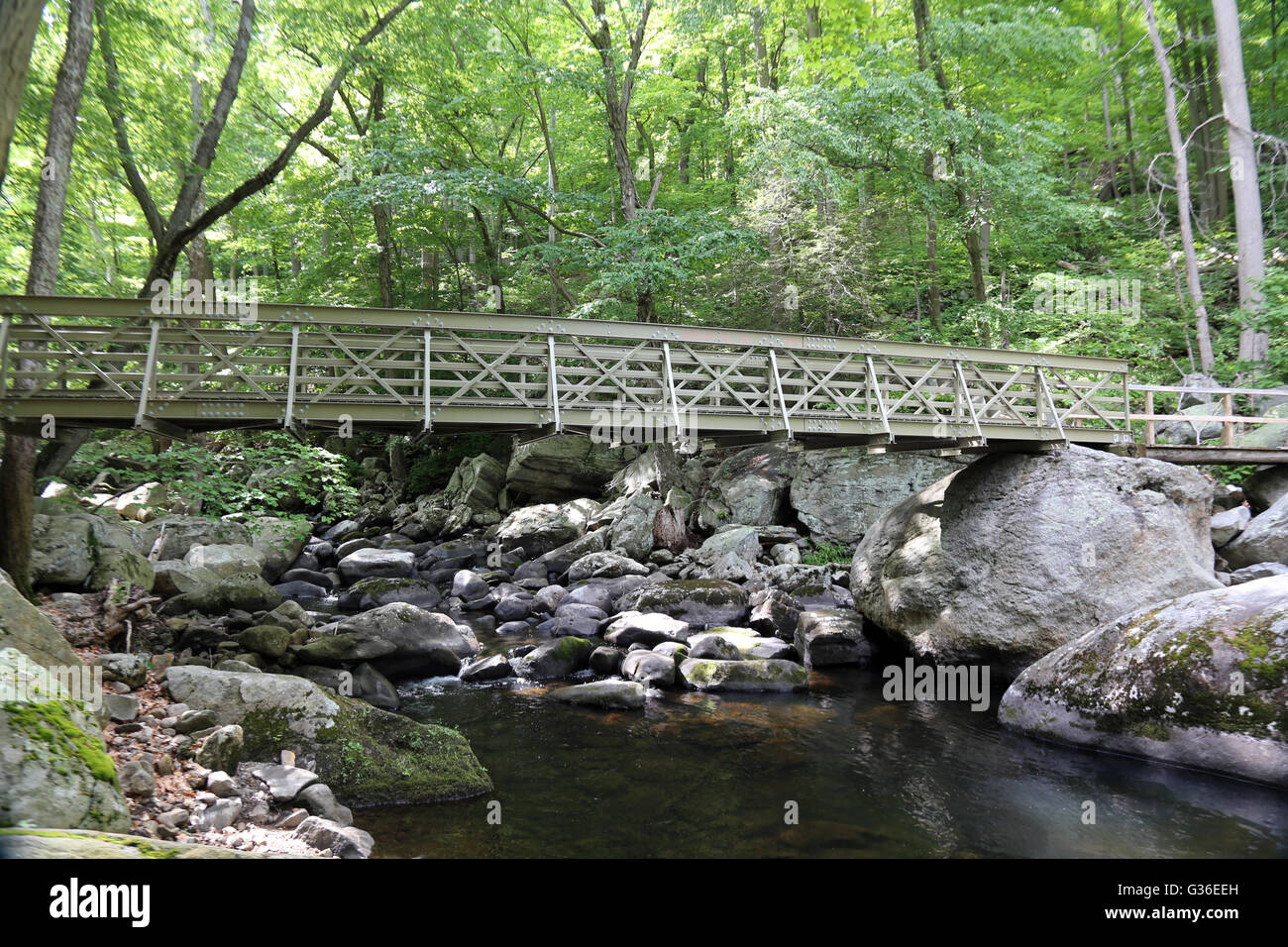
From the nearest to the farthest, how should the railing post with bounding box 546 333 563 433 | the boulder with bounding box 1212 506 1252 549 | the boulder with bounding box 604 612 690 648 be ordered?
1. the railing post with bounding box 546 333 563 433
2. the boulder with bounding box 604 612 690 648
3. the boulder with bounding box 1212 506 1252 549

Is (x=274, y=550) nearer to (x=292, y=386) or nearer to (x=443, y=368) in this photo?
(x=292, y=386)

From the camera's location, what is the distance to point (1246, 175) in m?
17.1

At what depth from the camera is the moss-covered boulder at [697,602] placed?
562 inches

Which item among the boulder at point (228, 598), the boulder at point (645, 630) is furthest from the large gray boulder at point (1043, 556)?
the boulder at point (228, 598)

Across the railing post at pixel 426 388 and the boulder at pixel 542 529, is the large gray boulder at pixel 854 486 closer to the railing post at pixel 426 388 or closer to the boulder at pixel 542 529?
the boulder at pixel 542 529

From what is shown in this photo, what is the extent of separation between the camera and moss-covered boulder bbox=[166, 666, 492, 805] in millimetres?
6820

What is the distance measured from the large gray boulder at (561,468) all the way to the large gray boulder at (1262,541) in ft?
Answer: 50.0

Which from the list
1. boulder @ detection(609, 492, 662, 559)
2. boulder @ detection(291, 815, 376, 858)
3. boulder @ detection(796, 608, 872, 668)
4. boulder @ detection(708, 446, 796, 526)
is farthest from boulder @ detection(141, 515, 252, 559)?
boulder @ detection(708, 446, 796, 526)

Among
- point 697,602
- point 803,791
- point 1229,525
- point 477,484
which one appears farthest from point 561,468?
point 1229,525

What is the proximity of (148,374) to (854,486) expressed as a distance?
15.3 metres

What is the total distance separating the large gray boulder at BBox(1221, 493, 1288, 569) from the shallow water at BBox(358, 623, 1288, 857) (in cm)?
Result: 698

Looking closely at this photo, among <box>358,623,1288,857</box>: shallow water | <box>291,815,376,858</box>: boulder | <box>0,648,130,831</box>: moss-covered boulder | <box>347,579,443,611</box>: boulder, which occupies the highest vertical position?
<box>347,579,443,611</box>: boulder

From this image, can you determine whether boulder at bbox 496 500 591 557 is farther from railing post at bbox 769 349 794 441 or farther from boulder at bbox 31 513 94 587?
boulder at bbox 31 513 94 587
